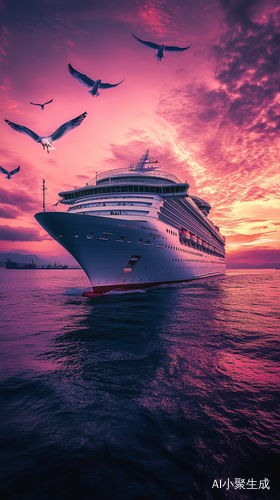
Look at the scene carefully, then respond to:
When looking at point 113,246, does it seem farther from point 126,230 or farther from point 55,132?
point 55,132

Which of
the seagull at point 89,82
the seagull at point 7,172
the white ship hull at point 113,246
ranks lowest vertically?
the white ship hull at point 113,246

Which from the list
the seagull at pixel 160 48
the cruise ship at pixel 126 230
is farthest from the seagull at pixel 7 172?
the seagull at pixel 160 48

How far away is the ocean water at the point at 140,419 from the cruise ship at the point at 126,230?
1100 centimetres

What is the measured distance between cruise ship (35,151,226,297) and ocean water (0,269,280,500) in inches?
433

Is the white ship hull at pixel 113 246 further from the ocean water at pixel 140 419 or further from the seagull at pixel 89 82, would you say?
the ocean water at pixel 140 419

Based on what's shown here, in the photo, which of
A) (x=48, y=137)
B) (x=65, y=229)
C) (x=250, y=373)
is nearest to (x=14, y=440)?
(x=250, y=373)

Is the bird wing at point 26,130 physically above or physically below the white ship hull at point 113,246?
above

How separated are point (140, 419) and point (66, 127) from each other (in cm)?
1782

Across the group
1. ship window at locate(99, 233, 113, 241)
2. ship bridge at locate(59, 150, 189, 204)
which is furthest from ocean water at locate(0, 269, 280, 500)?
ship bridge at locate(59, 150, 189, 204)

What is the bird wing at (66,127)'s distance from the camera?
1505 centimetres

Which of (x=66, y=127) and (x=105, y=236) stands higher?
(x=66, y=127)

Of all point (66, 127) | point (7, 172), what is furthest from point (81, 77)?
point (7, 172)

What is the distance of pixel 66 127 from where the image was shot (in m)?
15.3

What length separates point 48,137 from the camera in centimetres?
1534
